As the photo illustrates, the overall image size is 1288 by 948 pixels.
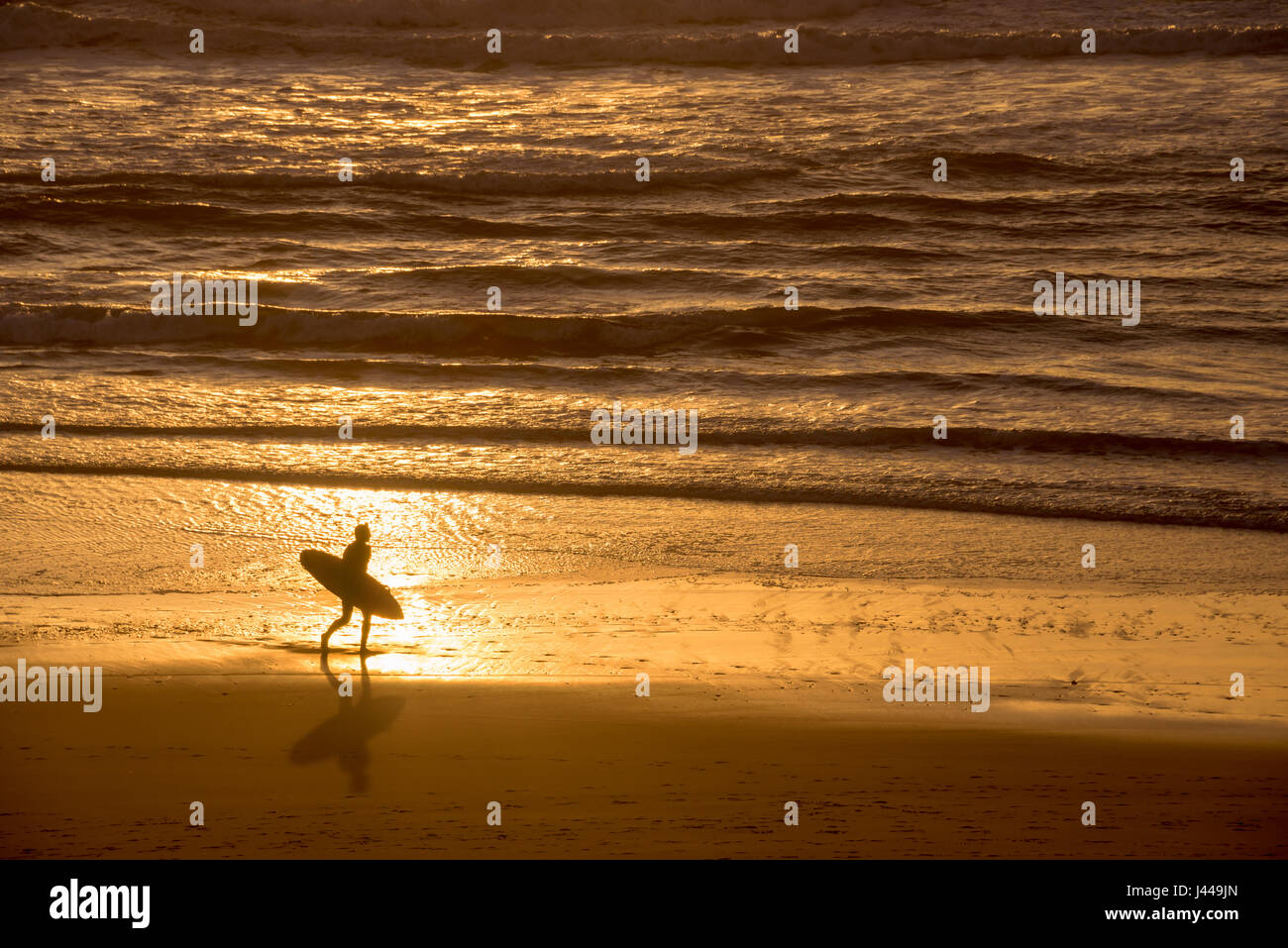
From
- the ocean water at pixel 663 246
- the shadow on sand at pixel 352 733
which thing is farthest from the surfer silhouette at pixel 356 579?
the ocean water at pixel 663 246

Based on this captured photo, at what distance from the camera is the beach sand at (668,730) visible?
4914mm

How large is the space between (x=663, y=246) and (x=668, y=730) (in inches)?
512

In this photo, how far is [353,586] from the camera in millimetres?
6215

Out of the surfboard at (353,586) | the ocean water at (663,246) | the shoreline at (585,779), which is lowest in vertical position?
the shoreline at (585,779)

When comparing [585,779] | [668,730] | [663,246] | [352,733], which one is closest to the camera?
[585,779]

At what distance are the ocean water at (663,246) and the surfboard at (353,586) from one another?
3.48 metres

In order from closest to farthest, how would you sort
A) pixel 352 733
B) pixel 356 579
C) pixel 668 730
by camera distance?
pixel 352 733, pixel 668 730, pixel 356 579

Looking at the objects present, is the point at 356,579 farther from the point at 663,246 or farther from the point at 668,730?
the point at 663,246

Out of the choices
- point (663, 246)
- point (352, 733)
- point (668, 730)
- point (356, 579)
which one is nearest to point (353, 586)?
point (356, 579)

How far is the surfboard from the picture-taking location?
20.4 feet

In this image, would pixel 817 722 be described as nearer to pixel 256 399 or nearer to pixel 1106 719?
pixel 1106 719

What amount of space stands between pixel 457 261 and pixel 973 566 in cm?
1089

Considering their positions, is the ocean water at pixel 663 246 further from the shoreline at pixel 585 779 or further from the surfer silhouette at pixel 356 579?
the shoreline at pixel 585 779

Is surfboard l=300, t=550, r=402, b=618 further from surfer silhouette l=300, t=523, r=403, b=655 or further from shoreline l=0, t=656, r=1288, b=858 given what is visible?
shoreline l=0, t=656, r=1288, b=858
